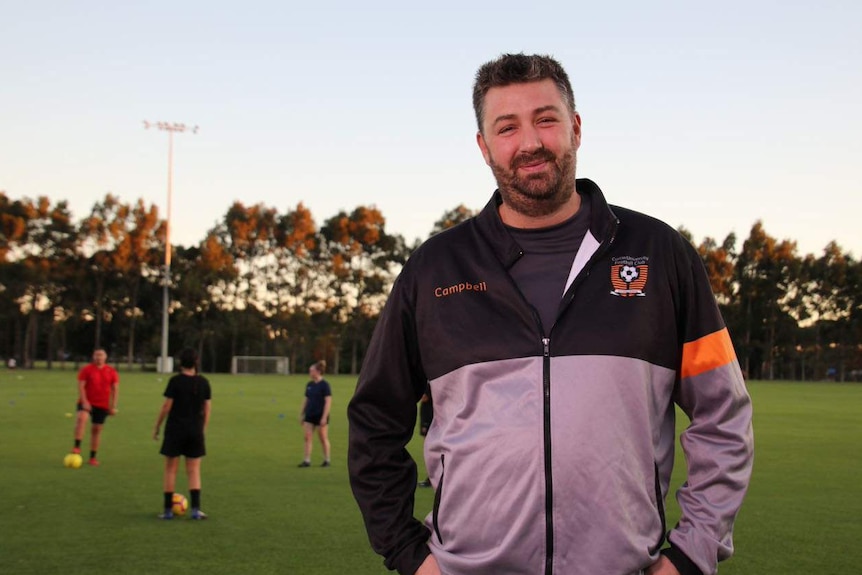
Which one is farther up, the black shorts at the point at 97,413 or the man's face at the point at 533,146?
the man's face at the point at 533,146

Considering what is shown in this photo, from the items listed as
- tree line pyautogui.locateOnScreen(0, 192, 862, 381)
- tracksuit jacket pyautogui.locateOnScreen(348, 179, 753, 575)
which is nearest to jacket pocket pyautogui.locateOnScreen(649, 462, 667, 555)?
tracksuit jacket pyautogui.locateOnScreen(348, 179, 753, 575)

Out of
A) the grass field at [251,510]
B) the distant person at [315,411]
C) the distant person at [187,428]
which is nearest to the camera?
the grass field at [251,510]

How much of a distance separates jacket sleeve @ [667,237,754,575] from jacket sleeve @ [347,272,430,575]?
0.84m

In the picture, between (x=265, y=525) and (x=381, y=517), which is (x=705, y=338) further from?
(x=265, y=525)

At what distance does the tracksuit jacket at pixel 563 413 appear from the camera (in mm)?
2844

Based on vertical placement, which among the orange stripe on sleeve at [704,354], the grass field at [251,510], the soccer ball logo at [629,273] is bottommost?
the grass field at [251,510]

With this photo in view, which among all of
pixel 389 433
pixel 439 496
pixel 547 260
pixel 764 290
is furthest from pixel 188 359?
pixel 764 290

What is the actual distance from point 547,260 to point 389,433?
76cm

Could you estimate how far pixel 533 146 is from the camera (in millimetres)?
3086

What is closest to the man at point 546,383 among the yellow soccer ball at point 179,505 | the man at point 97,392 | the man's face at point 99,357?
the yellow soccer ball at point 179,505

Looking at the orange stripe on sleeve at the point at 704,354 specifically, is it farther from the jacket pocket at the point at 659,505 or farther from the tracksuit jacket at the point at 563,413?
the jacket pocket at the point at 659,505

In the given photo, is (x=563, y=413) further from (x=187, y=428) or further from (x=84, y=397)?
(x=84, y=397)

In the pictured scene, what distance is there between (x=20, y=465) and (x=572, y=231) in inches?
633

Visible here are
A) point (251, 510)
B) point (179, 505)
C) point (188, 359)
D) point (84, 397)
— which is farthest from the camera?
point (84, 397)
